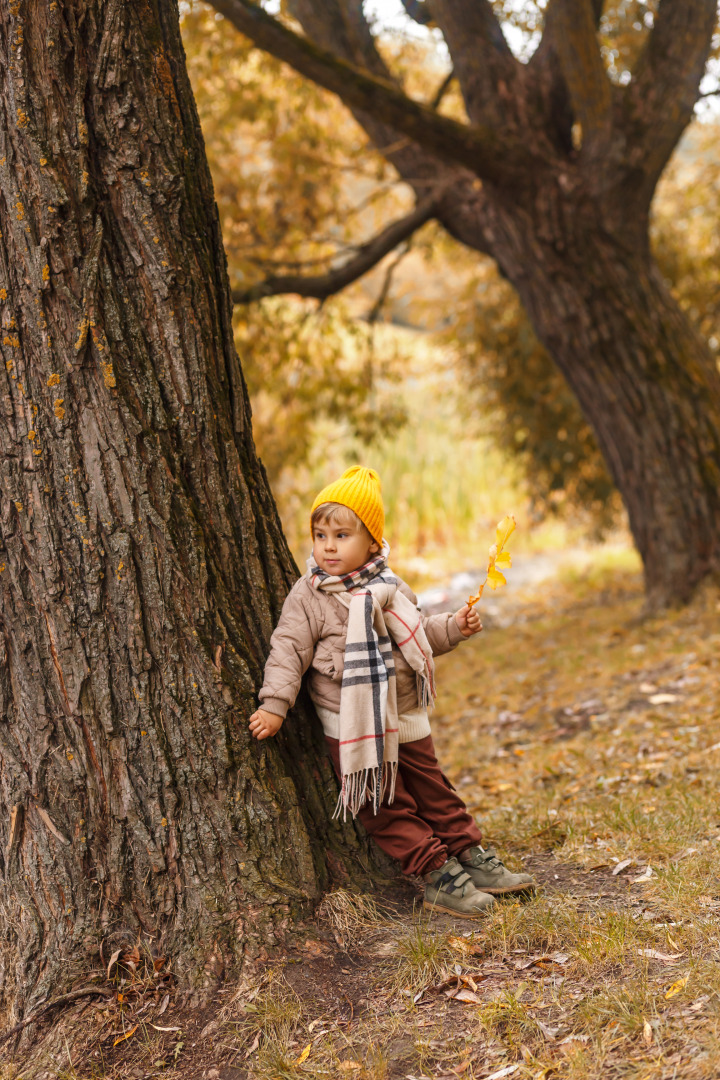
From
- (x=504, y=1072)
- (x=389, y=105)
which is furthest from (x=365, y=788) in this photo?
(x=389, y=105)

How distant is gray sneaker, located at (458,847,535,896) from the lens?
280cm

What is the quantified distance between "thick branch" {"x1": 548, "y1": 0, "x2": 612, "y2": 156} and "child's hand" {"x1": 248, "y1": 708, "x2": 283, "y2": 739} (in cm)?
546

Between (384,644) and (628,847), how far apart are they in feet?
3.74

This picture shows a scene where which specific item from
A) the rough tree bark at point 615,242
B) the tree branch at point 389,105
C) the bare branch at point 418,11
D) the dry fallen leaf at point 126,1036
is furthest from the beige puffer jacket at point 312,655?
the bare branch at point 418,11

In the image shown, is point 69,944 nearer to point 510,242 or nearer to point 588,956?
point 588,956

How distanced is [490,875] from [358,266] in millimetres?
5832

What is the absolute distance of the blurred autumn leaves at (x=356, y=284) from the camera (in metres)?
8.06

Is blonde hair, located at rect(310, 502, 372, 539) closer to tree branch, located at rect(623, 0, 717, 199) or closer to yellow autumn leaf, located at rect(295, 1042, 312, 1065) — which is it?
yellow autumn leaf, located at rect(295, 1042, 312, 1065)

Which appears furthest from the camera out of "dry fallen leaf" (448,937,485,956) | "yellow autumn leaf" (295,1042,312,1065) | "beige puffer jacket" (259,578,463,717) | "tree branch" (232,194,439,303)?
"tree branch" (232,194,439,303)

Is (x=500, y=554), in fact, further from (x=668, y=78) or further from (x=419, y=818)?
(x=668, y=78)

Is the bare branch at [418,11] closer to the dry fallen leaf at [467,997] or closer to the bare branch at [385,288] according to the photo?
the bare branch at [385,288]

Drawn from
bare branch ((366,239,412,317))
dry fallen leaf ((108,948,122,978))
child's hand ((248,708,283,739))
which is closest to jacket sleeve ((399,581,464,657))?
child's hand ((248,708,283,739))

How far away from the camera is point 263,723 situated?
2562 millimetres

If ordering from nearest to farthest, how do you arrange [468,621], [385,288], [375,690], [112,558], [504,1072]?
1. [504,1072]
2. [112,558]
3. [375,690]
4. [468,621]
5. [385,288]
